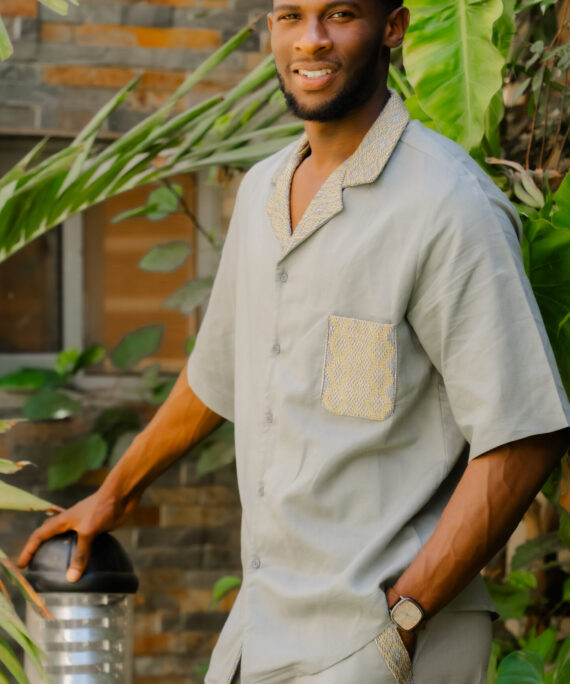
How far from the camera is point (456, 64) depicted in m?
2.20

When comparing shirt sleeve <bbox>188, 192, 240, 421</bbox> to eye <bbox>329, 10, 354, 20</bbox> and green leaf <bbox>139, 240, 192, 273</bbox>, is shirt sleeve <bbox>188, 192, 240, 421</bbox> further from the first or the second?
green leaf <bbox>139, 240, 192, 273</bbox>

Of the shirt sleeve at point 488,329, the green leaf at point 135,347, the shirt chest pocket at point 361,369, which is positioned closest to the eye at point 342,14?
the shirt sleeve at point 488,329

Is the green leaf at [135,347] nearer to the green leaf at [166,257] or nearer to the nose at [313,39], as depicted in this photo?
the green leaf at [166,257]

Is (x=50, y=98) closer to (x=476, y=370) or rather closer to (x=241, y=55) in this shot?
(x=241, y=55)

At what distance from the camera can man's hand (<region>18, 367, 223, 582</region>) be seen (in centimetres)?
190

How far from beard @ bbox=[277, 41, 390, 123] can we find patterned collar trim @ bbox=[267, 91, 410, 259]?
40 millimetres

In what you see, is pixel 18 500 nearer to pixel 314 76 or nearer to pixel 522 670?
pixel 314 76

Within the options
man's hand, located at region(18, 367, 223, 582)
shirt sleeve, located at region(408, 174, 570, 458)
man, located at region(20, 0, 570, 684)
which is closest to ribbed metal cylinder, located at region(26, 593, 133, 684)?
man's hand, located at region(18, 367, 223, 582)

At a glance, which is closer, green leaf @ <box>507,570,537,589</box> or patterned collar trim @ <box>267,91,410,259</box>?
patterned collar trim @ <box>267,91,410,259</box>

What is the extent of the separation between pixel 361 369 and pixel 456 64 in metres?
0.87

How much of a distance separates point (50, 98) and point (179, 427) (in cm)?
203

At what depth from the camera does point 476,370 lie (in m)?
1.47

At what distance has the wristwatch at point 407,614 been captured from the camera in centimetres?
148

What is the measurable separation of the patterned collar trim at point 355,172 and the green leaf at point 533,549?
1.38 metres
